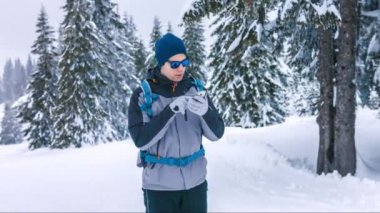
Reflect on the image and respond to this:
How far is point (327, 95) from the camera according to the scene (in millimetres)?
10906

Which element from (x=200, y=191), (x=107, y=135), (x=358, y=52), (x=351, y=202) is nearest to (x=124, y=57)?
(x=107, y=135)

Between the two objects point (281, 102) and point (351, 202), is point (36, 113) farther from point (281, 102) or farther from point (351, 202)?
point (351, 202)

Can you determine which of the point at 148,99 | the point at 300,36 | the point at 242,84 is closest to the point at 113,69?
the point at 242,84

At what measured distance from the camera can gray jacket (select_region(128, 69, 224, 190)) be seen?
3.43 m

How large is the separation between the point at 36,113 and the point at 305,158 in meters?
25.8

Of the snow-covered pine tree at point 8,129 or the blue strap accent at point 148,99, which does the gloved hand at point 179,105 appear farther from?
the snow-covered pine tree at point 8,129

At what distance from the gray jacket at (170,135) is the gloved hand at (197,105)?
13 centimetres

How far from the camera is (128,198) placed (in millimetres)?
6484

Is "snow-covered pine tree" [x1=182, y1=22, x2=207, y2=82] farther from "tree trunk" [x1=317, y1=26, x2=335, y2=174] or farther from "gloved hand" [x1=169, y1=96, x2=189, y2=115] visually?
"gloved hand" [x1=169, y1=96, x2=189, y2=115]

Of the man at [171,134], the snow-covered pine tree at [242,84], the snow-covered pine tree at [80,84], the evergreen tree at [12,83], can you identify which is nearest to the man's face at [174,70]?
the man at [171,134]

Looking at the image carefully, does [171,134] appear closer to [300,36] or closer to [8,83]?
[300,36]

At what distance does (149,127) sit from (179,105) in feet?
0.94

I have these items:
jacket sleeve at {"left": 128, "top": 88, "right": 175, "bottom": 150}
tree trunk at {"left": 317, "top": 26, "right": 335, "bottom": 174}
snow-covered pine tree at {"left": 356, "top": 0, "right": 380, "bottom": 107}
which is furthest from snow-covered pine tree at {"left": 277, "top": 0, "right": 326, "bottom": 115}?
jacket sleeve at {"left": 128, "top": 88, "right": 175, "bottom": 150}

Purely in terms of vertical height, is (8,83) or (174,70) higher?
(8,83)
